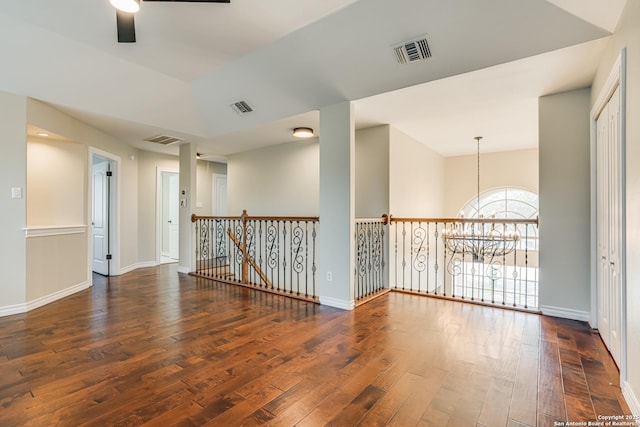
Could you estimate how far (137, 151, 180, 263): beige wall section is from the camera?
21.8 ft

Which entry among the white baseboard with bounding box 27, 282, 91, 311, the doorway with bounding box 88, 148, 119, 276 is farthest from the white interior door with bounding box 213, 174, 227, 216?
the white baseboard with bounding box 27, 282, 91, 311

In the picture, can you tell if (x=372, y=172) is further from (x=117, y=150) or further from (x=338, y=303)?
(x=117, y=150)

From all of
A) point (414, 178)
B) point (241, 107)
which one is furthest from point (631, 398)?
point (241, 107)

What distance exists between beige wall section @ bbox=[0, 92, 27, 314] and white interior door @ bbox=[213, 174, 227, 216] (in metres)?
4.52

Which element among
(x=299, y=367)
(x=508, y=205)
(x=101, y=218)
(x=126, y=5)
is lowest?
(x=299, y=367)

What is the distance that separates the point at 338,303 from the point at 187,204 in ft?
12.4

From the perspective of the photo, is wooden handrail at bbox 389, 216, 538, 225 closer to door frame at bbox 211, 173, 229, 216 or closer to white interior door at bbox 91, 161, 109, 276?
door frame at bbox 211, 173, 229, 216

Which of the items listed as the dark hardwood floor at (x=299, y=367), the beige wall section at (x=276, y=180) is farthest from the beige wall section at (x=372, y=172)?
the dark hardwood floor at (x=299, y=367)

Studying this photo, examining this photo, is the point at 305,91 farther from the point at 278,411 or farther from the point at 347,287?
the point at 278,411

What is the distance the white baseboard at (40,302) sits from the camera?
11.4 feet


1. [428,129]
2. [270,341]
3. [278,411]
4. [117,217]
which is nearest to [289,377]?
[278,411]

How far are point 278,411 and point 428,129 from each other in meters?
4.61

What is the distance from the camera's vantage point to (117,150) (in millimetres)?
5688

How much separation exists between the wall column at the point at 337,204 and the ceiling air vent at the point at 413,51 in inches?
35.6
